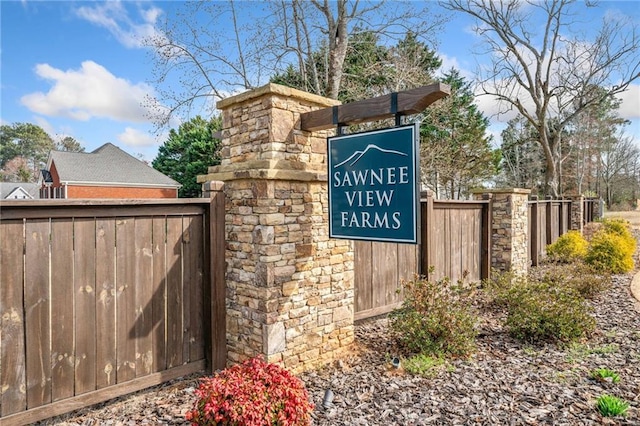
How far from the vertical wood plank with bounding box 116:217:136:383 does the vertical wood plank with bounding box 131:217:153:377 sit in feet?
0.10

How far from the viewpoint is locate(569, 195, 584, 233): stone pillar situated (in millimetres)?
12783

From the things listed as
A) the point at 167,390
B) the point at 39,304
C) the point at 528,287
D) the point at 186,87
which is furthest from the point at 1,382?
the point at 186,87

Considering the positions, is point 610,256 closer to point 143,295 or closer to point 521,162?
point 143,295

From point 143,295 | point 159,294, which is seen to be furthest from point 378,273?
point 143,295

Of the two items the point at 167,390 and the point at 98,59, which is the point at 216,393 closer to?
the point at 167,390

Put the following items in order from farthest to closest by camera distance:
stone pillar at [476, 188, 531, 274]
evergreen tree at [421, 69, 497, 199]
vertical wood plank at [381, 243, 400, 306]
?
1. evergreen tree at [421, 69, 497, 199]
2. stone pillar at [476, 188, 531, 274]
3. vertical wood plank at [381, 243, 400, 306]

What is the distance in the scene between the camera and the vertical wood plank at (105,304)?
121 inches

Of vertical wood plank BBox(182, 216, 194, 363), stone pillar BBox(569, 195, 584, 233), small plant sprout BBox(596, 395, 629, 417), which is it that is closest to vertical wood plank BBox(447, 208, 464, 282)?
small plant sprout BBox(596, 395, 629, 417)

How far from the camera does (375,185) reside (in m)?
3.19

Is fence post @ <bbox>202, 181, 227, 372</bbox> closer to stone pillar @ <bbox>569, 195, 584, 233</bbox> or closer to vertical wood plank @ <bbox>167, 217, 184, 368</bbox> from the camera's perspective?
vertical wood plank @ <bbox>167, 217, 184, 368</bbox>

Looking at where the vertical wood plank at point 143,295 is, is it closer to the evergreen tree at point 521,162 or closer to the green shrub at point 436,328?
the green shrub at point 436,328

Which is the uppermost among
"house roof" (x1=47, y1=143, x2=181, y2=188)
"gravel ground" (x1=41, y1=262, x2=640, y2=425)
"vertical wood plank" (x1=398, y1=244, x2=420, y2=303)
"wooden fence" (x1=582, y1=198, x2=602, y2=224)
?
"house roof" (x1=47, y1=143, x2=181, y2=188)

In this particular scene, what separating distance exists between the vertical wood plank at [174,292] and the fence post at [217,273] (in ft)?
0.93

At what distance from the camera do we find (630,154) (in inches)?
1318
